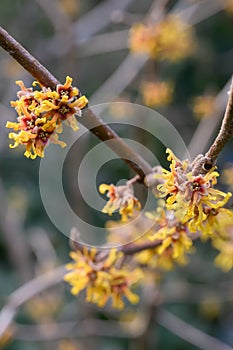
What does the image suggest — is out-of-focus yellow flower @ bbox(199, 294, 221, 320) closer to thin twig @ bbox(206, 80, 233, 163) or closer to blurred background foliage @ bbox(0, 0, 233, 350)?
blurred background foliage @ bbox(0, 0, 233, 350)

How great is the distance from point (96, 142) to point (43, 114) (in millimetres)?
2269

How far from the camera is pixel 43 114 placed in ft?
2.27

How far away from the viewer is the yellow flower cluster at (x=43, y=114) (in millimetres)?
673

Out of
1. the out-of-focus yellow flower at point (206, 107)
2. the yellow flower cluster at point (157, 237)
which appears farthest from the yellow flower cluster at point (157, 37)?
the yellow flower cluster at point (157, 237)

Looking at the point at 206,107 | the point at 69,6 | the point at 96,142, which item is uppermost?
the point at 69,6

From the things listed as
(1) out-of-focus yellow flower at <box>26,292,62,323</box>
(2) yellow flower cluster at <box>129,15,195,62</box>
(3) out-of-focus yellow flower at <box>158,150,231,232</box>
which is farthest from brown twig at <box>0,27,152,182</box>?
(1) out-of-focus yellow flower at <box>26,292,62,323</box>

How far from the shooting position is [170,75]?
3.42 metres

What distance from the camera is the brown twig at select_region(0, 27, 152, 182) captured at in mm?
684

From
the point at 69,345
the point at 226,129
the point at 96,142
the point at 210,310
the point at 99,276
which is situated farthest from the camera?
the point at 96,142

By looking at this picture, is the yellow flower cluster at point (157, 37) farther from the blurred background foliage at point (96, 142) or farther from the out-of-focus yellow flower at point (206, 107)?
the out-of-focus yellow flower at point (206, 107)

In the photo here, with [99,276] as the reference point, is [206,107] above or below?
above

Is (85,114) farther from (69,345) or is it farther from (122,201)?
(69,345)

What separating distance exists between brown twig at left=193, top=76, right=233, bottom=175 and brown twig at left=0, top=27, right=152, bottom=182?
15cm

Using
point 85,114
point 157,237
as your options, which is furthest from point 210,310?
point 85,114
